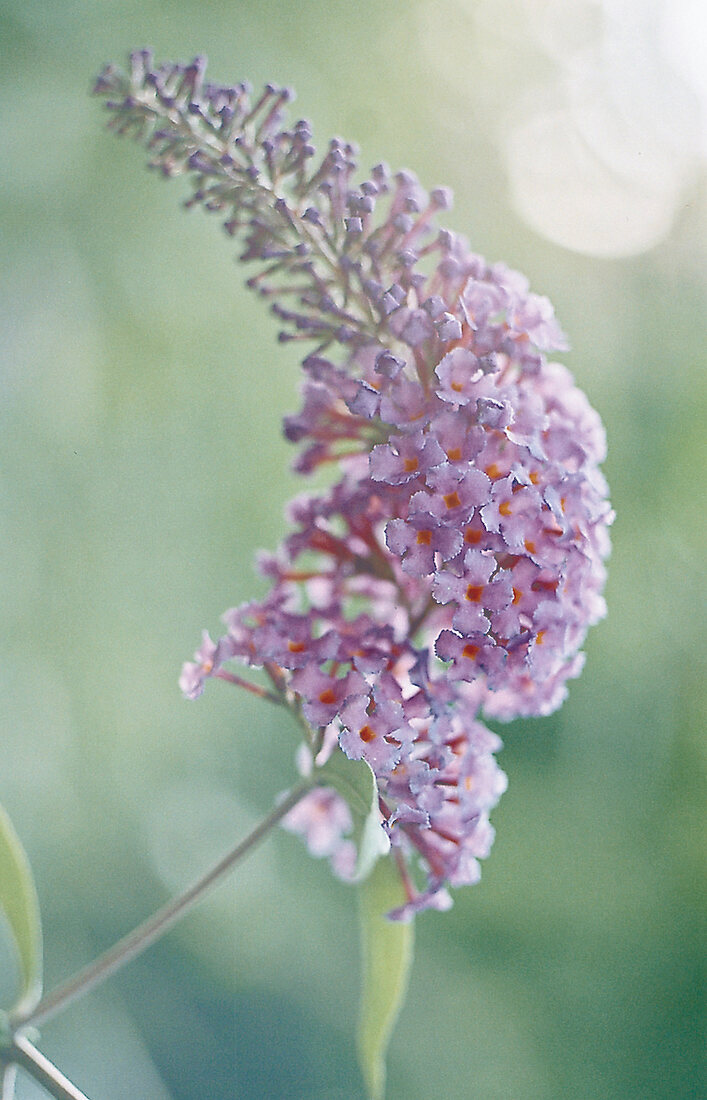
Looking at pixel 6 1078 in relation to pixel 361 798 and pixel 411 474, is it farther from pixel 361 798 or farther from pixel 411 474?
pixel 411 474

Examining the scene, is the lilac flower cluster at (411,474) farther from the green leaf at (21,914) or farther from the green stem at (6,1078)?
the green stem at (6,1078)

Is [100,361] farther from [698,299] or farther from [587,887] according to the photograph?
[587,887]

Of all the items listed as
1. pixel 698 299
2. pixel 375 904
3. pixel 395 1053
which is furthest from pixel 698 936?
pixel 375 904

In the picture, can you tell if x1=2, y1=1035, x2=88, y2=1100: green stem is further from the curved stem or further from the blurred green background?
the blurred green background

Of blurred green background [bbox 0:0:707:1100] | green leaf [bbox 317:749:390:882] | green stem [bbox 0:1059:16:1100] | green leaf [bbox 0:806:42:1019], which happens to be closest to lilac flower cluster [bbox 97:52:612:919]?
green leaf [bbox 317:749:390:882]

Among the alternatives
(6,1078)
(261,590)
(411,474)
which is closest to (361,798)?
(411,474)

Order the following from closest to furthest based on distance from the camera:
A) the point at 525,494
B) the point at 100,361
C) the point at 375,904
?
the point at 525,494, the point at 375,904, the point at 100,361
